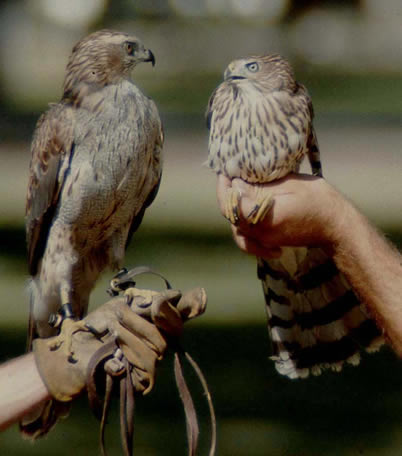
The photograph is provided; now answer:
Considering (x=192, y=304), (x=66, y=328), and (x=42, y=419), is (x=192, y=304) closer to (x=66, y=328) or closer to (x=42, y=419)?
(x=66, y=328)

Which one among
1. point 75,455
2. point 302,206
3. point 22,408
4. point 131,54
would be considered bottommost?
point 75,455

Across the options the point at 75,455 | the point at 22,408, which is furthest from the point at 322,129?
the point at 22,408

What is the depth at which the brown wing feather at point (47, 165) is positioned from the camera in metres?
4.95

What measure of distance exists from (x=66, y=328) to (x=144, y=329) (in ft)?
2.15

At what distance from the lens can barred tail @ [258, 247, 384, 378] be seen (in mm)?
4906

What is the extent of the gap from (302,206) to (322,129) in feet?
18.5

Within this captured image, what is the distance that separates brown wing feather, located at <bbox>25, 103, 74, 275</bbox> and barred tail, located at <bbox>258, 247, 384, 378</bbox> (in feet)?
3.10

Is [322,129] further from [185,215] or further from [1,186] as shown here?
[1,186]

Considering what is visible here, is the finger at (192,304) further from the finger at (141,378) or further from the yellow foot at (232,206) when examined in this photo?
the yellow foot at (232,206)

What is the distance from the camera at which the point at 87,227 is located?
5.10 m

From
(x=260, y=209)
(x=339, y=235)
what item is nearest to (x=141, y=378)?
(x=260, y=209)

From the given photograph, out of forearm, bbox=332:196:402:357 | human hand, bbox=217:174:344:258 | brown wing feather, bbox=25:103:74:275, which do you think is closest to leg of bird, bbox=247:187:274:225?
human hand, bbox=217:174:344:258

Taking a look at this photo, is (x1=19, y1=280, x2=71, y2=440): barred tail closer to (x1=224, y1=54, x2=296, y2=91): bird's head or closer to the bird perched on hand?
the bird perched on hand

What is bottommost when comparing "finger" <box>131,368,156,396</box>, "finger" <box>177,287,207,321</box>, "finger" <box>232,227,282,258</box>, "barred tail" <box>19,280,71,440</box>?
"barred tail" <box>19,280,71,440</box>
